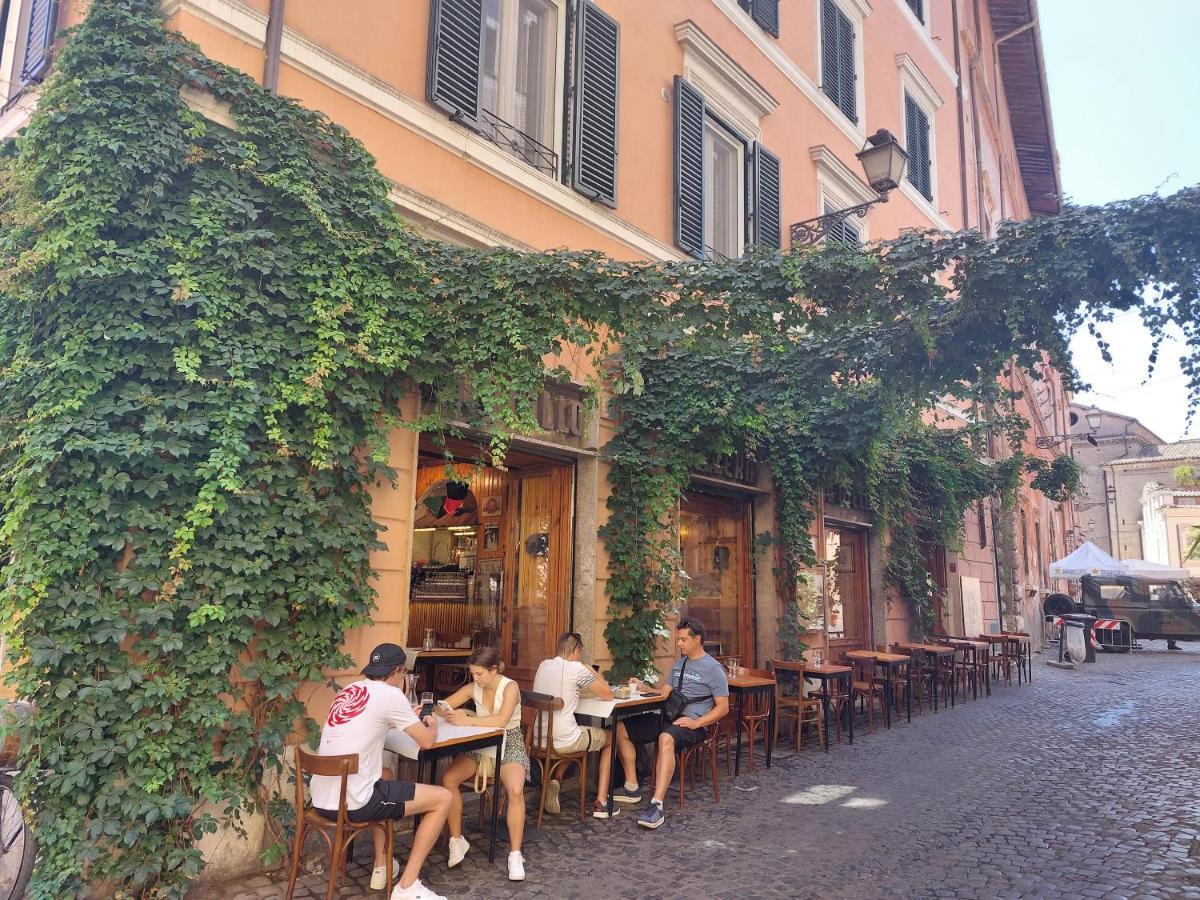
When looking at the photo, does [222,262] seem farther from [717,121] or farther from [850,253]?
[717,121]

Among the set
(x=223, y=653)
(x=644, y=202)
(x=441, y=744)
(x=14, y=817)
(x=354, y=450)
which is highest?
(x=644, y=202)

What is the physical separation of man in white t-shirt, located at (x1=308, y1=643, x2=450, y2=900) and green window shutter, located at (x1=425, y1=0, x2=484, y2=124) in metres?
4.27

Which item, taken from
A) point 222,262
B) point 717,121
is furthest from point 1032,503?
point 222,262

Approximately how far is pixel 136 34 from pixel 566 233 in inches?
146

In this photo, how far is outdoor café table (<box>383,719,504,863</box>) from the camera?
4.61 m

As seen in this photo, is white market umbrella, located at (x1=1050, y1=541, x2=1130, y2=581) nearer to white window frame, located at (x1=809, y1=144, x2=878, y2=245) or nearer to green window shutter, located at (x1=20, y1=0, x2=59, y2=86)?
white window frame, located at (x1=809, y1=144, x2=878, y2=245)

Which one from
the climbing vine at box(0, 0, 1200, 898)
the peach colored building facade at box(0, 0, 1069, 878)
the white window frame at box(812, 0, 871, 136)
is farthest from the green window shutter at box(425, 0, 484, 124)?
the white window frame at box(812, 0, 871, 136)

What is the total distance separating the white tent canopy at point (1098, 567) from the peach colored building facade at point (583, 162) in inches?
258

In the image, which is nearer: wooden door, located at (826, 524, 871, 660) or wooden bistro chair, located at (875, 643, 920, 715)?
wooden bistro chair, located at (875, 643, 920, 715)

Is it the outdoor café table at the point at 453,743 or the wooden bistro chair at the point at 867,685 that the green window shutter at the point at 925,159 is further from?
the outdoor café table at the point at 453,743

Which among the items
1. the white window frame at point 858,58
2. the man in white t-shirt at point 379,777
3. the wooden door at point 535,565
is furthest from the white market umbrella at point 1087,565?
the man in white t-shirt at point 379,777

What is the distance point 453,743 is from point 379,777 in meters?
0.53

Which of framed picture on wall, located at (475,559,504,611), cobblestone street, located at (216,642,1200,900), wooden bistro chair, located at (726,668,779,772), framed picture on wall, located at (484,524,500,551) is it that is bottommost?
cobblestone street, located at (216,642,1200,900)

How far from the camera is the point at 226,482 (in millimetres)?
4375
